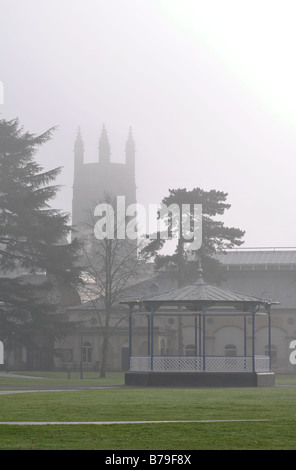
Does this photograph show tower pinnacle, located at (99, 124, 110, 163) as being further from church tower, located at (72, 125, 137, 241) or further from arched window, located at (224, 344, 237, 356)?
arched window, located at (224, 344, 237, 356)

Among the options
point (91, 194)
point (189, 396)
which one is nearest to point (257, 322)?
point (189, 396)

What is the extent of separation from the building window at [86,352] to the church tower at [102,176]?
85524mm

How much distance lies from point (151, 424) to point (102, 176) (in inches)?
6286

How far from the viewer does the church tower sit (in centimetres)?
17512

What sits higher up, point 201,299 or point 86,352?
point 201,299

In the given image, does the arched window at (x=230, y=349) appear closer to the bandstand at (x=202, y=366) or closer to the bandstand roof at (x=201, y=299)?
the bandstand roof at (x=201, y=299)

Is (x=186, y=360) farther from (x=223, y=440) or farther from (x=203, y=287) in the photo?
(x=223, y=440)

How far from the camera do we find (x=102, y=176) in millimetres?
179375

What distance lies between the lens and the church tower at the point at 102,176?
175125 mm

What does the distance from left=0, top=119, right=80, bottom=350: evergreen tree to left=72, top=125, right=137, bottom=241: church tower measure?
103 metres

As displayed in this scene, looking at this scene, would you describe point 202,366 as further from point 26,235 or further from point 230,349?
point 230,349

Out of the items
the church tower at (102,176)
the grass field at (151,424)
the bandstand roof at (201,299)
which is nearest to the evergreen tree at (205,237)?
the bandstand roof at (201,299)

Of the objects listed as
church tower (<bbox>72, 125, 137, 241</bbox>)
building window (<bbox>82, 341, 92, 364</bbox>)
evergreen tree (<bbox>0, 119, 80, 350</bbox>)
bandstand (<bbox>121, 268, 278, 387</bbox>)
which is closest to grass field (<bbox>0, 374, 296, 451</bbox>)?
bandstand (<bbox>121, 268, 278, 387</bbox>)

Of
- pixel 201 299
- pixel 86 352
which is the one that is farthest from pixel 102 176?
pixel 201 299
